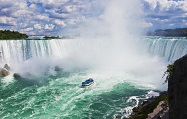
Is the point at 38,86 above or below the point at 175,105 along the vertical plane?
below

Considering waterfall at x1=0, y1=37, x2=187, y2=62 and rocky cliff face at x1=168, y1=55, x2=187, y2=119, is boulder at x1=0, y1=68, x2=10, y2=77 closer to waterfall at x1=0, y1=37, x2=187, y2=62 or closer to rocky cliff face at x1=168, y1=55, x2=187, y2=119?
waterfall at x1=0, y1=37, x2=187, y2=62

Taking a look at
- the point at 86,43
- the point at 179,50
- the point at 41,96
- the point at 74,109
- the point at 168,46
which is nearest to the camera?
the point at 74,109

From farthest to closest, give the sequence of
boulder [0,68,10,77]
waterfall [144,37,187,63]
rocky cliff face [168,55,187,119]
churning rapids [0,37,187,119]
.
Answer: waterfall [144,37,187,63]
boulder [0,68,10,77]
churning rapids [0,37,187,119]
rocky cliff face [168,55,187,119]

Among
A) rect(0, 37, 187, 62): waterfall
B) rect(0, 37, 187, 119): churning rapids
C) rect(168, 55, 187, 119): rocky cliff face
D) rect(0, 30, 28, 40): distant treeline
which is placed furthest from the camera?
rect(0, 30, 28, 40): distant treeline

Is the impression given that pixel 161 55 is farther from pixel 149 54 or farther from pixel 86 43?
pixel 86 43

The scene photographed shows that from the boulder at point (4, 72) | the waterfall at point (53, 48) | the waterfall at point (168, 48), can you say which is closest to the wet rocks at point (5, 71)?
the boulder at point (4, 72)

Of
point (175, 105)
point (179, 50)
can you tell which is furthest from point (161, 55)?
point (175, 105)

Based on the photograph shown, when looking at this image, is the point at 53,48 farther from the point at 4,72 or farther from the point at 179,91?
the point at 179,91

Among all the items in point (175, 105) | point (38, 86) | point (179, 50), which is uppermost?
point (175, 105)

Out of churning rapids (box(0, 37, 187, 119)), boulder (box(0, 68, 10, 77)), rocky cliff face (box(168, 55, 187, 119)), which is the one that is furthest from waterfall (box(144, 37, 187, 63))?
rocky cliff face (box(168, 55, 187, 119))
